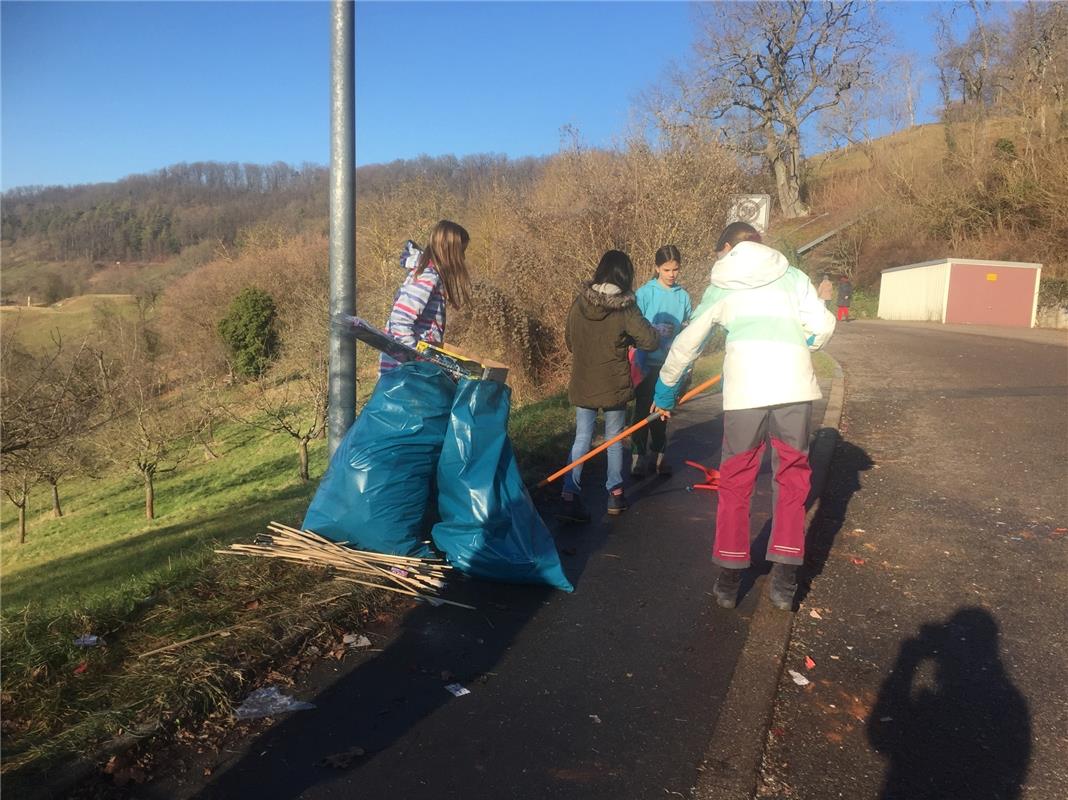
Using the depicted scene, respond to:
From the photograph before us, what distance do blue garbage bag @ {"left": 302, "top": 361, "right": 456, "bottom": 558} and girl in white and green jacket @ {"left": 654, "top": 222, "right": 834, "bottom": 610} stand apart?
158cm

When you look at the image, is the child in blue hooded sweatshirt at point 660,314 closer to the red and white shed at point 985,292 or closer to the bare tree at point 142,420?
the bare tree at point 142,420

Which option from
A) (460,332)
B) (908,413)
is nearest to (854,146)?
(460,332)

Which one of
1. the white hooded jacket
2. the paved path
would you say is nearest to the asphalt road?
the paved path

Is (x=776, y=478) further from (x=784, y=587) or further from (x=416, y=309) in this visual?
(x=416, y=309)

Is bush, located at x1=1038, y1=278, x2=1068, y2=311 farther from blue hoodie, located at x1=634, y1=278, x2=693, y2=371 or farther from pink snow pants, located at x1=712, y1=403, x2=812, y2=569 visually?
pink snow pants, located at x1=712, y1=403, x2=812, y2=569

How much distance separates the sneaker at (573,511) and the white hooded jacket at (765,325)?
1.70 meters

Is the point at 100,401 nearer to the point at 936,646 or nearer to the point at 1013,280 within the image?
the point at 936,646

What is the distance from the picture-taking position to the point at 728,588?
14.2ft

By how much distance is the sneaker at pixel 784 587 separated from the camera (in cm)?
424

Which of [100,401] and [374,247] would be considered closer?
[100,401]

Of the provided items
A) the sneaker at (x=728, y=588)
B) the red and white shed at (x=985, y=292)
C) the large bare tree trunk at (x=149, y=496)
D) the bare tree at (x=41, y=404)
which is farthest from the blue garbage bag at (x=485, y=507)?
the red and white shed at (x=985, y=292)

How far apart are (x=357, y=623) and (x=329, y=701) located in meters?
0.67

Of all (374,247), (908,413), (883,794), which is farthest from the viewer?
(374,247)

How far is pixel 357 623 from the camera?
400 cm
